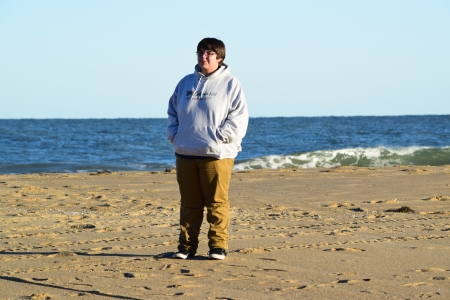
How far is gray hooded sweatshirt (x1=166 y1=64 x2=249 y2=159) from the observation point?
517 cm

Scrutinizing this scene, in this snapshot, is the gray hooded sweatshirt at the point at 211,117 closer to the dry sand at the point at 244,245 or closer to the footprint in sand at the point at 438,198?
the dry sand at the point at 244,245

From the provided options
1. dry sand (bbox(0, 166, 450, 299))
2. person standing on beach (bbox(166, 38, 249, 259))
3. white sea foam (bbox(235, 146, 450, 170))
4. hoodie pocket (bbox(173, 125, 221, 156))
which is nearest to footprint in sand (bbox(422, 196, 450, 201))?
dry sand (bbox(0, 166, 450, 299))

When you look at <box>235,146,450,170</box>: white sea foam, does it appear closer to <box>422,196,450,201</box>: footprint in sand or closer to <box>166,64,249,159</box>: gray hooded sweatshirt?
<box>422,196,450,201</box>: footprint in sand

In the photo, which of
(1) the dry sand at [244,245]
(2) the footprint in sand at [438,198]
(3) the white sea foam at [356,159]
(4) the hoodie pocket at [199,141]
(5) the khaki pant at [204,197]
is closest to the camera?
(1) the dry sand at [244,245]

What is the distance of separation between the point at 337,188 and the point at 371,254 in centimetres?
526

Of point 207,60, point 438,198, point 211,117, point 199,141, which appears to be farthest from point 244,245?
point 438,198

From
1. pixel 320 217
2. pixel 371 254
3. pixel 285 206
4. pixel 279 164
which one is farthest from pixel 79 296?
pixel 279 164

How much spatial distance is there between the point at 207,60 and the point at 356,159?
1526 centimetres

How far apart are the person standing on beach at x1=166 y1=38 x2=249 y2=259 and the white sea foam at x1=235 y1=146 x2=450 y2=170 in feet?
42.1

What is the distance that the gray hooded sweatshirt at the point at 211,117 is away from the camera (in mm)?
5172

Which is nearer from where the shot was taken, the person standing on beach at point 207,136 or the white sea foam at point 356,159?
the person standing on beach at point 207,136

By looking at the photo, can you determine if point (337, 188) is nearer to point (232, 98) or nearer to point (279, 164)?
point (232, 98)

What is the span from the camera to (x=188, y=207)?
5.42 m

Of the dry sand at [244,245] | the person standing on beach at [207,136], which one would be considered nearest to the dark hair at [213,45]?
the person standing on beach at [207,136]
